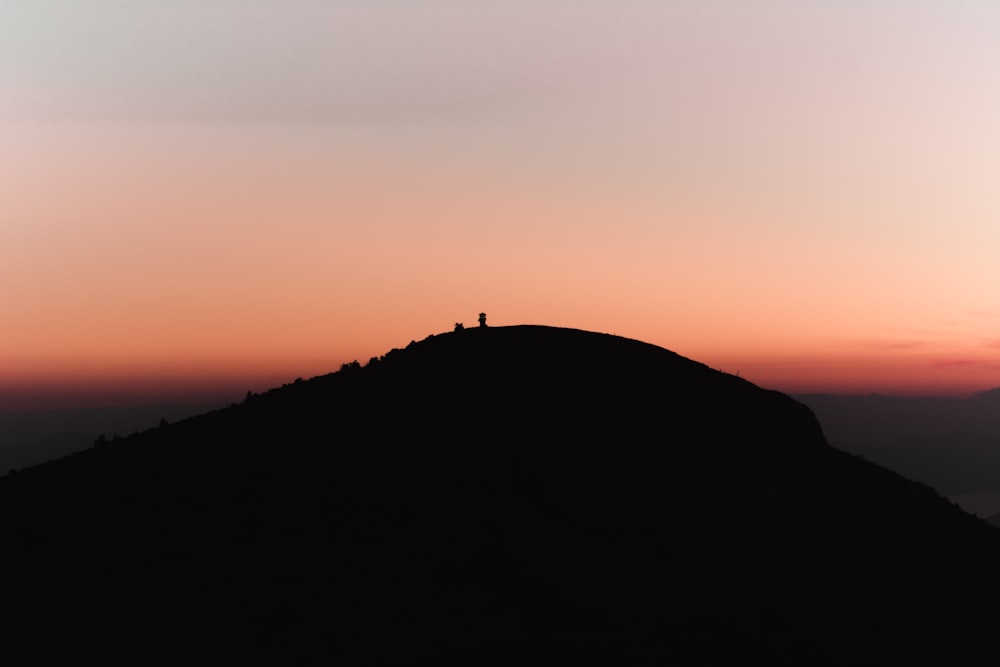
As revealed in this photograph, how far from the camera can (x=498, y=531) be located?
3850 centimetres

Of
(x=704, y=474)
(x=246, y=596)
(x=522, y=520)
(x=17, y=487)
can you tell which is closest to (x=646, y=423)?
(x=704, y=474)

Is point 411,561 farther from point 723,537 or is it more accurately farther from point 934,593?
point 934,593

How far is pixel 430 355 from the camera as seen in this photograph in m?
50.6

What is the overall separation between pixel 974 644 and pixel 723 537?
32.1ft

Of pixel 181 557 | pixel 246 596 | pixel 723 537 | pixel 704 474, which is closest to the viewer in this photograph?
pixel 246 596

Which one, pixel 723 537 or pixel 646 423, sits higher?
pixel 646 423

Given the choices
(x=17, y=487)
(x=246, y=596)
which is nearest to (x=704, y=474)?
(x=246, y=596)

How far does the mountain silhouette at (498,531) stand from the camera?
3316 centimetres

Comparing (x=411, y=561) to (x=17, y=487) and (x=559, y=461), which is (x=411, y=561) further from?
(x=17, y=487)

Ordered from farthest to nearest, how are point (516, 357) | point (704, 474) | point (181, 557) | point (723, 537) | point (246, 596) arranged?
1. point (516, 357)
2. point (704, 474)
3. point (723, 537)
4. point (181, 557)
5. point (246, 596)

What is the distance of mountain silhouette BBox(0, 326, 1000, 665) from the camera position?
109 ft

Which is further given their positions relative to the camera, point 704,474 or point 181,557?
point 704,474

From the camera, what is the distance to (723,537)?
42406 mm

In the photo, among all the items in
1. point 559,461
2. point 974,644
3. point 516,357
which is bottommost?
point 974,644
